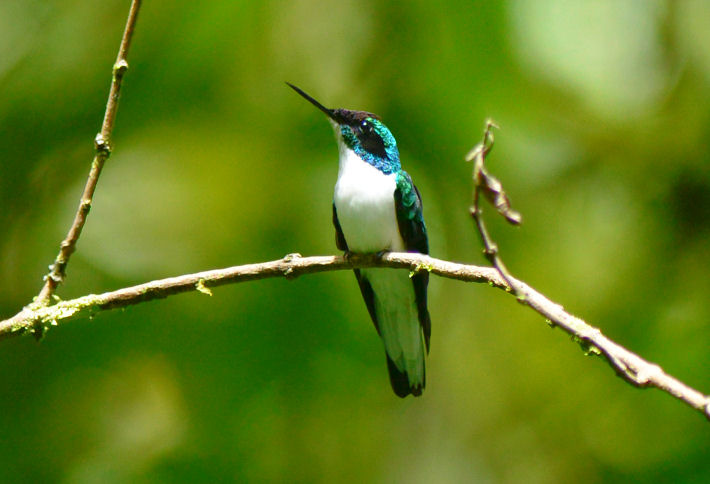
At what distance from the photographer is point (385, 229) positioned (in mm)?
3186

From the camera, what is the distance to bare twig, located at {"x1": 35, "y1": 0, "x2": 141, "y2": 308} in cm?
193

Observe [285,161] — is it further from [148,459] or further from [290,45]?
[148,459]

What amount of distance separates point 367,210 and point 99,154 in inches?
52.4

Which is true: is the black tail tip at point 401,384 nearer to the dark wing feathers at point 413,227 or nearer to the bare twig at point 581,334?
the dark wing feathers at point 413,227

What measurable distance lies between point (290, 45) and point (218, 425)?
2.06m

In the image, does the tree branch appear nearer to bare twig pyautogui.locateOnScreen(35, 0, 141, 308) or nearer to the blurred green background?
bare twig pyautogui.locateOnScreen(35, 0, 141, 308)

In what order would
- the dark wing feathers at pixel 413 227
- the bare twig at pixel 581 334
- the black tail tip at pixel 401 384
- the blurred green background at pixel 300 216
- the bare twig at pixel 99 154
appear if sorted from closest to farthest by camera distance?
1. the bare twig at pixel 581 334
2. the bare twig at pixel 99 154
3. the dark wing feathers at pixel 413 227
4. the black tail tip at pixel 401 384
5. the blurred green background at pixel 300 216

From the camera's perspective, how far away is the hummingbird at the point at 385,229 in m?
3.19

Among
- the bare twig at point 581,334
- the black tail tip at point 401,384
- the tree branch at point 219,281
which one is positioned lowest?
the bare twig at point 581,334

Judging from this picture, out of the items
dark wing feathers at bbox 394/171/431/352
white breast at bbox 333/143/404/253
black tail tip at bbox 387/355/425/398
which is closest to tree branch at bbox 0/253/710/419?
white breast at bbox 333/143/404/253

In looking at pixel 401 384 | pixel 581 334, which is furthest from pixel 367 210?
pixel 581 334

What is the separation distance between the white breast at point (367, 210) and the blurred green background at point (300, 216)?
643 mm

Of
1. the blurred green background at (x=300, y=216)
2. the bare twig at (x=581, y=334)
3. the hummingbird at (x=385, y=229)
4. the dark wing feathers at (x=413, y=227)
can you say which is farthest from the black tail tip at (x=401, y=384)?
the bare twig at (x=581, y=334)

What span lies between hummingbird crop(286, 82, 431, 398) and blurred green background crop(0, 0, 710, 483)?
0.41 meters
